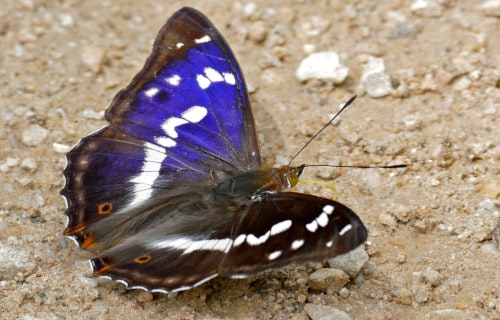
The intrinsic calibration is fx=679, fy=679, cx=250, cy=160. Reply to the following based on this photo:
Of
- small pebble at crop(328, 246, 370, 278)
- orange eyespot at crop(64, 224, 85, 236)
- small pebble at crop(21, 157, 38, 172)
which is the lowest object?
small pebble at crop(328, 246, 370, 278)

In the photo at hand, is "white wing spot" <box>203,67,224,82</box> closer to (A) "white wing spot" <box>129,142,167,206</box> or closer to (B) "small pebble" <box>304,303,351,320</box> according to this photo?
(A) "white wing spot" <box>129,142,167,206</box>

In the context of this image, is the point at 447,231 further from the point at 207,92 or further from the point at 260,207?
the point at 207,92

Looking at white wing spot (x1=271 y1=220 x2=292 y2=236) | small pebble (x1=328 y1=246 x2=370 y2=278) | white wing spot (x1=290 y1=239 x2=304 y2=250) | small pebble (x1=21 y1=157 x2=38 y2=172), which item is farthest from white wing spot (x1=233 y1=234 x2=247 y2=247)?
small pebble (x1=21 y1=157 x2=38 y2=172)

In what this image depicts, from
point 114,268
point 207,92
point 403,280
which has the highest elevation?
point 207,92

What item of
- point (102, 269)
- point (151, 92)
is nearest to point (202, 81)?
point (151, 92)

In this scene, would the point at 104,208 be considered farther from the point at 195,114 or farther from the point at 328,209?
the point at 328,209

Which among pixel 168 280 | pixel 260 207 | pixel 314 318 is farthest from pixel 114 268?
pixel 314 318
